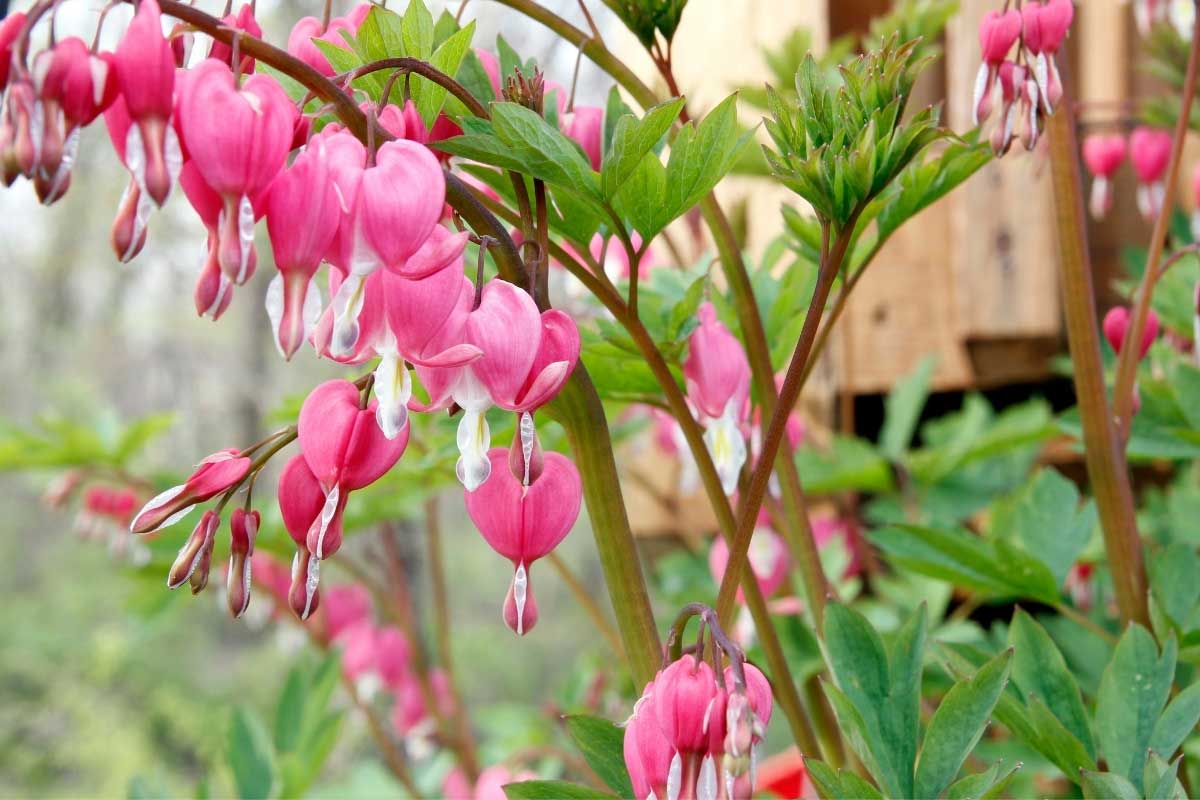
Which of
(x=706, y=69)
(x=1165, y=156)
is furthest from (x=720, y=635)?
(x=706, y=69)

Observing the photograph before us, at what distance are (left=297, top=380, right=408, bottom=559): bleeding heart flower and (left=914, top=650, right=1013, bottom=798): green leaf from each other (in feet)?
0.86

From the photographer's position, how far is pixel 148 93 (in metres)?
0.34

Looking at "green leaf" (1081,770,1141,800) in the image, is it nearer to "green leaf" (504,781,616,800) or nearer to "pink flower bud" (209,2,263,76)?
"green leaf" (504,781,616,800)

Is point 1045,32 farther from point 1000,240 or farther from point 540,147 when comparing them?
point 1000,240

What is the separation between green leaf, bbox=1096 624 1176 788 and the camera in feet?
1.80

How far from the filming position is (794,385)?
0.44 metres

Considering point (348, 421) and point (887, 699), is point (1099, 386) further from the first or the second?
point (348, 421)

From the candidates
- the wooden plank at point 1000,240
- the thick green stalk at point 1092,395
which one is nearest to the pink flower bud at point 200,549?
the thick green stalk at point 1092,395

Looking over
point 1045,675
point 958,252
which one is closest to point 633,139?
point 1045,675

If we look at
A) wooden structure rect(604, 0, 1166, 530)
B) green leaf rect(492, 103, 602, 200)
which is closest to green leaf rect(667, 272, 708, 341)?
green leaf rect(492, 103, 602, 200)

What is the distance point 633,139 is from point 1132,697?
0.37 metres

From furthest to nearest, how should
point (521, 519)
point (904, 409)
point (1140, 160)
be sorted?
point (904, 409) < point (1140, 160) < point (521, 519)

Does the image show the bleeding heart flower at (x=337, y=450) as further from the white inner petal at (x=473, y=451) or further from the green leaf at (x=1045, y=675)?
the green leaf at (x=1045, y=675)

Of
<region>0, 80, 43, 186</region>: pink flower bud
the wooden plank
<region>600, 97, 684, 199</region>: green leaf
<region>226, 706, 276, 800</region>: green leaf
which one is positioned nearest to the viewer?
<region>0, 80, 43, 186</region>: pink flower bud
